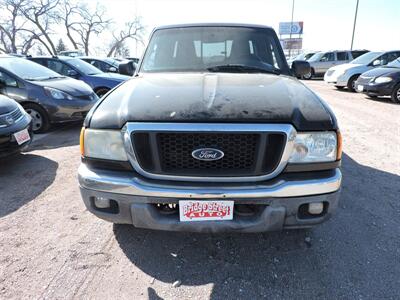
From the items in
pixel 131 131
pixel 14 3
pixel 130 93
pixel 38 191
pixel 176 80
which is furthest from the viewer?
pixel 14 3

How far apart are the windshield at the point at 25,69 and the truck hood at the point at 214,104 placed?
493 cm

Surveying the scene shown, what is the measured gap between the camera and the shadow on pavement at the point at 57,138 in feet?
18.1

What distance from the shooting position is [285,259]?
2465mm

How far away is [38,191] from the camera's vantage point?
144 inches

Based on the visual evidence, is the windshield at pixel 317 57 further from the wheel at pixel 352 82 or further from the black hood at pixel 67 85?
the black hood at pixel 67 85

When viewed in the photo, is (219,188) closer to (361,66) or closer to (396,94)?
(396,94)

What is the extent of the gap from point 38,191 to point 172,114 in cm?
247

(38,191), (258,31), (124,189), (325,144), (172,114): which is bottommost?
(38,191)

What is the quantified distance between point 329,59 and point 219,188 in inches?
820

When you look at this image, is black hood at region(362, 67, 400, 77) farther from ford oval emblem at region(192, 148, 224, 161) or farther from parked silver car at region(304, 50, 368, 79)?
parked silver car at region(304, 50, 368, 79)

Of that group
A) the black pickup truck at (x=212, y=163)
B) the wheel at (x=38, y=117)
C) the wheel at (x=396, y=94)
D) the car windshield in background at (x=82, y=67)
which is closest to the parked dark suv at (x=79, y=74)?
the car windshield in background at (x=82, y=67)

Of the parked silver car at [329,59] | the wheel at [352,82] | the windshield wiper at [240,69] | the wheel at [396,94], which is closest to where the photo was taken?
the windshield wiper at [240,69]

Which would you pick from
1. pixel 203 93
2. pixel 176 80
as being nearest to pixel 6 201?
pixel 176 80

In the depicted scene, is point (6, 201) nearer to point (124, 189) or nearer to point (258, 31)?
point (124, 189)
